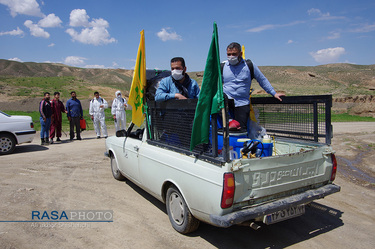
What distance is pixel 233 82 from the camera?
188 inches

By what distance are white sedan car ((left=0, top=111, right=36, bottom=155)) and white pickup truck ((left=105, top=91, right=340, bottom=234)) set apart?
20.3 ft

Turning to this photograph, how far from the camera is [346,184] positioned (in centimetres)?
607

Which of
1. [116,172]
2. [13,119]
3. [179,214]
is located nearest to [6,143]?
[13,119]

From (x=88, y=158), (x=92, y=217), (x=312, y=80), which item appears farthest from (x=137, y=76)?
(x=312, y=80)

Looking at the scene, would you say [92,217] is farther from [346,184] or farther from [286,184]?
[346,184]

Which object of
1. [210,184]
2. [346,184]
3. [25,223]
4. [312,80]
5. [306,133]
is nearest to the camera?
[210,184]

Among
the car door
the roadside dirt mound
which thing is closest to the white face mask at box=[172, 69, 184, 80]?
the car door

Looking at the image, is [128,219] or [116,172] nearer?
[128,219]

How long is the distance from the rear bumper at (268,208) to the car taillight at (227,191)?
14 centimetres

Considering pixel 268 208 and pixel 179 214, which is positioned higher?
pixel 268 208

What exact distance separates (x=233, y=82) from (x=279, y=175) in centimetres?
191

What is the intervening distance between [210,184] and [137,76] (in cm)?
235

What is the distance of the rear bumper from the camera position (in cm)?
300

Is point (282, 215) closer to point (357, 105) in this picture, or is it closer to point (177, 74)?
point (177, 74)
